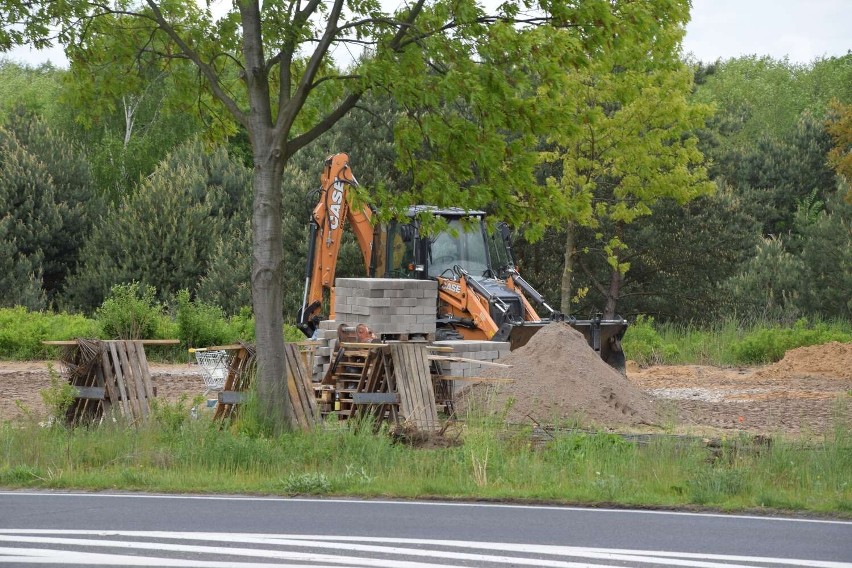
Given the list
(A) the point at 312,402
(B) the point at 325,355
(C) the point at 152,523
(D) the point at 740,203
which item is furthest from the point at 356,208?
(D) the point at 740,203

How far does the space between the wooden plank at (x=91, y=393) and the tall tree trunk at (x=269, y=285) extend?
7.19ft

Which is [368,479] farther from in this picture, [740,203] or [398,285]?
[740,203]

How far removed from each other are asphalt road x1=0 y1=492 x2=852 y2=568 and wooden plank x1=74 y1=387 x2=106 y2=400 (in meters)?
3.78

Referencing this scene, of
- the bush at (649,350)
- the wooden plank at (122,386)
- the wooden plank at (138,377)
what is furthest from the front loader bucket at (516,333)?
the bush at (649,350)

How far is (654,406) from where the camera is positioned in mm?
18578

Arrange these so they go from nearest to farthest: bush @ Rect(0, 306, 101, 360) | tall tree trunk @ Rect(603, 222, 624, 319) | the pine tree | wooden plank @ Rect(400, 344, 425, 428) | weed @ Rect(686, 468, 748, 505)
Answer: weed @ Rect(686, 468, 748, 505) → wooden plank @ Rect(400, 344, 425, 428) → bush @ Rect(0, 306, 101, 360) → tall tree trunk @ Rect(603, 222, 624, 319) → the pine tree

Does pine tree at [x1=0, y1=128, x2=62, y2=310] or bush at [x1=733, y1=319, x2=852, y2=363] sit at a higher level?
pine tree at [x1=0, y1=128, x2=62, y2=310]

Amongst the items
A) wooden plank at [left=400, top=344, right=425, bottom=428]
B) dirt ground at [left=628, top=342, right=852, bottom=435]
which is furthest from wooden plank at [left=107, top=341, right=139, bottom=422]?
dirt ground at [left=628, top=342, right=852, bottom=435]

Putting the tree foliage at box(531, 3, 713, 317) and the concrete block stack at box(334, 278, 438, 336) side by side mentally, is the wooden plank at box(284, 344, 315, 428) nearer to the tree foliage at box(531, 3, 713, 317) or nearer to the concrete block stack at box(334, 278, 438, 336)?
the concrete block stack at box(334, 278, 438, 336)

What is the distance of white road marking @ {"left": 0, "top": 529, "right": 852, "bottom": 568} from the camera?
8.19 meters

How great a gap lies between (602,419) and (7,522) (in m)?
9.55

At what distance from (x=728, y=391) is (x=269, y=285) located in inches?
455

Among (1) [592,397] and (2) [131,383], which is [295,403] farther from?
(1) [592,397]

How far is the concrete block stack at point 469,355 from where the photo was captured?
1869 centimetres
